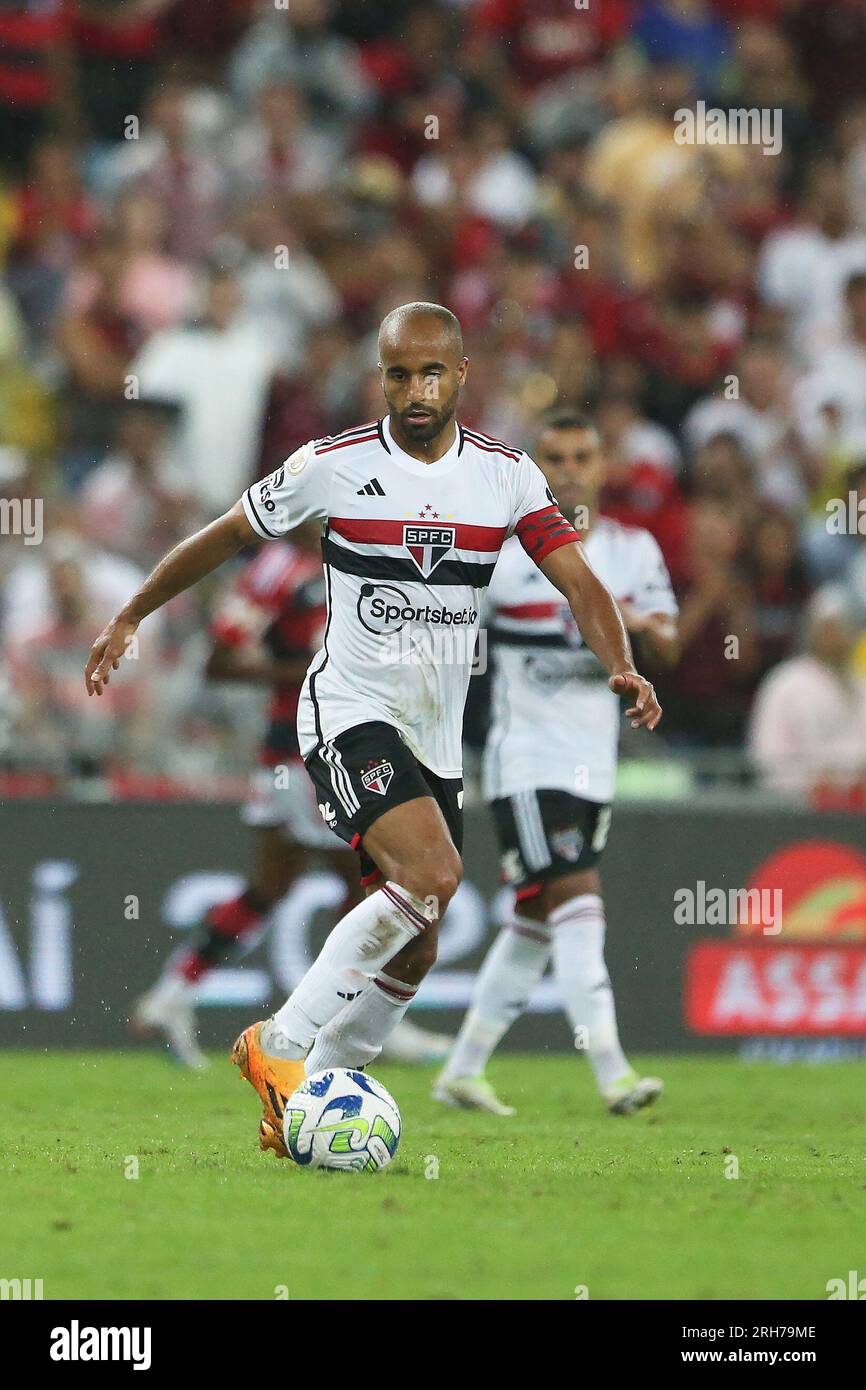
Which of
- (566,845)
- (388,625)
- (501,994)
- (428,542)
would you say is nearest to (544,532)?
(428,542)

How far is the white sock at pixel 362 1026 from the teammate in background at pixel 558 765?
6.98ft

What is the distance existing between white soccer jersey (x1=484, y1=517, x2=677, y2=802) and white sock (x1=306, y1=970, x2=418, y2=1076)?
94.9 inches

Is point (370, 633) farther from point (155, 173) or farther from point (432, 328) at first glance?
point (155, 173)

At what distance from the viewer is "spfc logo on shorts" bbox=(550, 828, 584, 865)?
9148 millimetres

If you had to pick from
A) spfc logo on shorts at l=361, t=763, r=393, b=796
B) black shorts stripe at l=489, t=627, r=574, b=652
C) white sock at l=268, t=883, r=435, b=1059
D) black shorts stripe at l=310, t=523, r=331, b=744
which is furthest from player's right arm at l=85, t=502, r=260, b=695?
black shorts stripe at l=489, t=627, r=574, b=652

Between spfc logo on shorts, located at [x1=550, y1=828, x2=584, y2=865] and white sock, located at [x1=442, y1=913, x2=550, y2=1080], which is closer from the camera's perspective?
spfc logo on shorts, located at [x1=550, y1=828, x2=584, y2=865]

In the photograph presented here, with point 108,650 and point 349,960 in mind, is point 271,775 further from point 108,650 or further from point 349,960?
point 349,960

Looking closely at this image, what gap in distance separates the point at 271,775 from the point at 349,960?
4.30 metres

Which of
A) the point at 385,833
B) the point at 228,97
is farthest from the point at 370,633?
the point at 228,97

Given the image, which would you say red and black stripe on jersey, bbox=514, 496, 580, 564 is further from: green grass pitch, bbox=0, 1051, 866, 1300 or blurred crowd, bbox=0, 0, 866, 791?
blurred crowd, bbox=0, 0, 866, 791

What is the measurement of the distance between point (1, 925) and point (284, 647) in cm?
220

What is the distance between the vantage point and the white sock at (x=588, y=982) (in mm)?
9039

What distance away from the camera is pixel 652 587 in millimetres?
9281

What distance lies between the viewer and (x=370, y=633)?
7.03 meters
